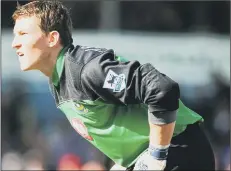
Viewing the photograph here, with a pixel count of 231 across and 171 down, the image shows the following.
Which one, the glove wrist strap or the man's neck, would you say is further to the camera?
the man's neck

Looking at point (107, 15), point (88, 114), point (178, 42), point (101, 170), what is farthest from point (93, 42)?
point (88, 114)

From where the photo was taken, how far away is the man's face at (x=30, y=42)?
3.21m

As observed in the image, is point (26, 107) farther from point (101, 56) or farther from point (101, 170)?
point (101, 56)

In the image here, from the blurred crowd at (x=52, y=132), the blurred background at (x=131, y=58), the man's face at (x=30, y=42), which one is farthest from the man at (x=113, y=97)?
the blurred background at (x=131, y=58)

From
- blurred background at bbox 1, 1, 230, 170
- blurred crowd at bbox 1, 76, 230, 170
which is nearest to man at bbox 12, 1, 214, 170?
blurred crowd at bbox 1, 76, 230, 170

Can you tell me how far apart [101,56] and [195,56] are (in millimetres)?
7302

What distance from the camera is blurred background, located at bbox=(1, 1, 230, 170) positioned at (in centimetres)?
837

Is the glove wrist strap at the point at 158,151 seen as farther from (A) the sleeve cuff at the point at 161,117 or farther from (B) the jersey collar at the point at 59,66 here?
(B) the jersey collar at the point at 59,66

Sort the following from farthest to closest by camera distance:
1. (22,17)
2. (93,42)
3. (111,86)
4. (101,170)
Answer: (93,42), (101,170), (22,17), (111,86)

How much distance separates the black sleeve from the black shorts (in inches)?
11.7

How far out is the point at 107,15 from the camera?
34.6ft

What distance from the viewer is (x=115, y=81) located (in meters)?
3.03

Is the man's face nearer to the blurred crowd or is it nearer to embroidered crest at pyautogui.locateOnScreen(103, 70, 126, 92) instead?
embroidered crest at pyautogui.locateOnScreen(103, 70, 126, 92)

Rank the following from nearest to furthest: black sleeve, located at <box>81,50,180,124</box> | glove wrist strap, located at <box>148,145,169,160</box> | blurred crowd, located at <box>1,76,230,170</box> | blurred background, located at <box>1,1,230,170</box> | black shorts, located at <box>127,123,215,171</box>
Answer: black sleeve, located at <box>81,50,180,124</box> < glove wrist strap, located at <box>148,145,169,160</box> < black shorts, located at <box>127,123,215,171</box> < blurred crowd, located at <box>1,76,230,170</box> < blurred background, located at <box>1,1,230,170</box>
